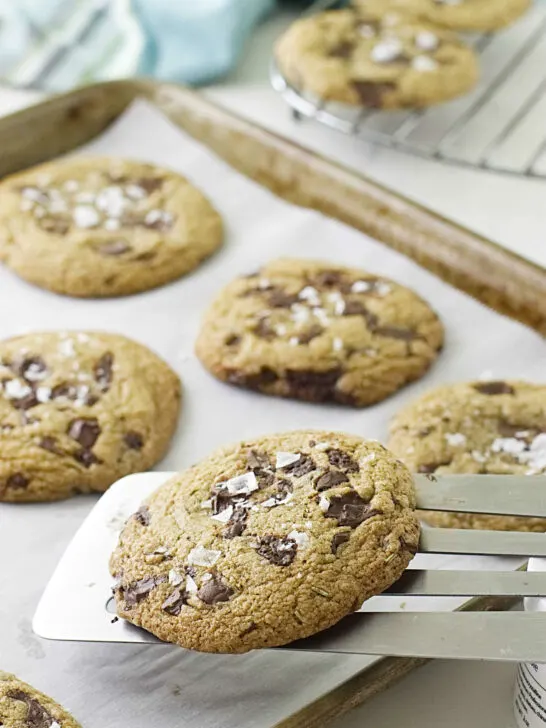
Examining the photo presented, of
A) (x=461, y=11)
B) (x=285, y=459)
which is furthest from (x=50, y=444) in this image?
(x=461, y=11)

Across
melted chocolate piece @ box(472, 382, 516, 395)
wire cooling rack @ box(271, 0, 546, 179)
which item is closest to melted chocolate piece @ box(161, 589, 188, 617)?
melted chocolate piece @ box(472, 382, 516, 395)

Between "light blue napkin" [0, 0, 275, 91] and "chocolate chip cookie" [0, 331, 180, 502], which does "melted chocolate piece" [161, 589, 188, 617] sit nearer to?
"chocolate chip cookie" [0, 331, 180, 502]

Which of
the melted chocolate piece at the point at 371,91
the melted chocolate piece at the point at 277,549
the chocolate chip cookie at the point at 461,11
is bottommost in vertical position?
the melted chocolate piece at the point at 277,549

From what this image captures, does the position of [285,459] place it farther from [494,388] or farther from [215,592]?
[494,388]

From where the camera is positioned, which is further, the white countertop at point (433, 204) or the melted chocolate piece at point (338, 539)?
the white countertop at point (433, 204)

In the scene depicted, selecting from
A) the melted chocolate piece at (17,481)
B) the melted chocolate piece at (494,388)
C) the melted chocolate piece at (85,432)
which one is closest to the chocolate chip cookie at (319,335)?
the melted chocolate piece at (494,388)

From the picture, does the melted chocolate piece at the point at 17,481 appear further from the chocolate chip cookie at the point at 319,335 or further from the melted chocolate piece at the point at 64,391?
the chocolate chip cookie at the point at 319,335
